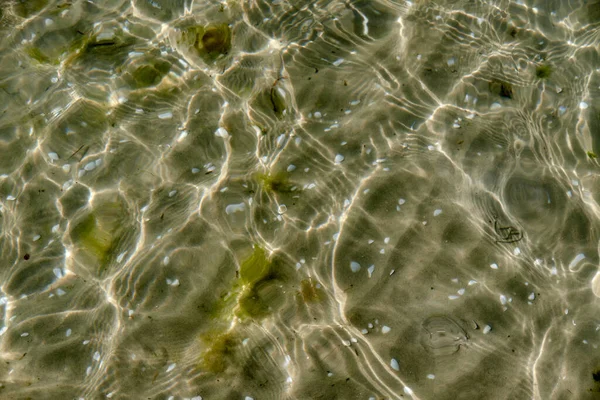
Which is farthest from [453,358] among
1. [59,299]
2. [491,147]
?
[59,299]

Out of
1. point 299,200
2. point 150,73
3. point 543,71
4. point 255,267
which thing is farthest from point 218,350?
point 543,71

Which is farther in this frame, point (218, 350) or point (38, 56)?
point (38, 56)

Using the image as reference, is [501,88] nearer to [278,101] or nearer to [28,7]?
[278,101]

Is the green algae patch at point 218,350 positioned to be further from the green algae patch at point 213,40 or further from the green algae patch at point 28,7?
the green algae patch at point 28,7

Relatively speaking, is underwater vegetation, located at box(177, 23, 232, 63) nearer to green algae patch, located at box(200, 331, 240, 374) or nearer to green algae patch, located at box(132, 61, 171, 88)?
green algae patch, located at box(132, 61, 171, 88)

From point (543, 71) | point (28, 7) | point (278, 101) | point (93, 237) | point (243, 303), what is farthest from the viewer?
point (28, 7)

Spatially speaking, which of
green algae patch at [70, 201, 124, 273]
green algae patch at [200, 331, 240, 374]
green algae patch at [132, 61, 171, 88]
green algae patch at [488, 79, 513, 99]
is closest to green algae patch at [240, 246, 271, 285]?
green algae patch at [200, 331, 240, 374]

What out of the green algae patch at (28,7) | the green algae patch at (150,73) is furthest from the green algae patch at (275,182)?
the green algae patch at (28,7)
